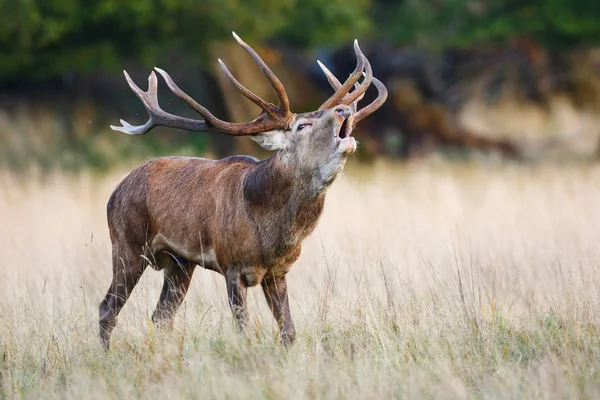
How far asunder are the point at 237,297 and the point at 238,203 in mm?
642

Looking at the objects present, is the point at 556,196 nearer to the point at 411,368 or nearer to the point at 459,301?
the point at 459,301

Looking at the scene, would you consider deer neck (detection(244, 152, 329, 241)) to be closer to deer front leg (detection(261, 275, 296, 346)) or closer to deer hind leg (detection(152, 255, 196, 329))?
deer front leg (detection(261, 275, 296, 346))

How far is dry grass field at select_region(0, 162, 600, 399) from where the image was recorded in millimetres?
5289

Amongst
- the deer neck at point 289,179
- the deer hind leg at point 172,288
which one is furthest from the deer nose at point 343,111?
the deer hind leg at point 172,288

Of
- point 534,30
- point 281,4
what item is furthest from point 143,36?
point 534,30

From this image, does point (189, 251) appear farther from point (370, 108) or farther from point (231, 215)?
point (370, 108)

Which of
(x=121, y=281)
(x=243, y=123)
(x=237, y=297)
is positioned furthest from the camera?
(x=121, y=281)

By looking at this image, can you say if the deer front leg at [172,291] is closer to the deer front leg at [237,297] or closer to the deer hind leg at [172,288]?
the deer hind leg at [172,288]

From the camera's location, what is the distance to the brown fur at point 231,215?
625 cm

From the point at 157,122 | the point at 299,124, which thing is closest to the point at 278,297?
the point at 299,124

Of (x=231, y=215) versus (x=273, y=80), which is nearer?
(x=273, y=80)

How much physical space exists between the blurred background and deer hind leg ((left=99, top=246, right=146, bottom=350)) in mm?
10397

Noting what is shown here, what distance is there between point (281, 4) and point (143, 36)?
9.05 feet

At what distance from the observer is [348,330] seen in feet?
20.8
